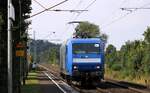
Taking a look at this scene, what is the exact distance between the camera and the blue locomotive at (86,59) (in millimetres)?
38625

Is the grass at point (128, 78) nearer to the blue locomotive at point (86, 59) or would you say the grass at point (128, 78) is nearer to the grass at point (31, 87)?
the blue locomotive at point (86, 59)

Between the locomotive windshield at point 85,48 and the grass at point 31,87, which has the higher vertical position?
the locomotive windshield at point 85,48

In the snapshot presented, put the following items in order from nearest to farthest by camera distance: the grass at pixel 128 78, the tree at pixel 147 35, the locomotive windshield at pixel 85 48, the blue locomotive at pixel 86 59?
the blue locomotive at pixel 86 59, the locomotive windshield at pixel 85 48, the grass at pixel 128 78, the tree at pixel 147 35

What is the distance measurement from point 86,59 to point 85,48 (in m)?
0.84

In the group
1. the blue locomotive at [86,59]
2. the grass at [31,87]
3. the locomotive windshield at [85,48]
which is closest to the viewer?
the grass at [31,87]

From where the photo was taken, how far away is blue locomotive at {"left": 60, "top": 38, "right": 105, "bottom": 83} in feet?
127

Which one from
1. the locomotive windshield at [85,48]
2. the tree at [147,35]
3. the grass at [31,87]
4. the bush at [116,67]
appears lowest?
the grass at [31,87]

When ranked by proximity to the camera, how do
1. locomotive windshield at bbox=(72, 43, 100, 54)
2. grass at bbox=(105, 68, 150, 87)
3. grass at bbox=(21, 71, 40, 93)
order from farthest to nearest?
grass at bbox=(105, 68, 150, 87)
locomotive windshield at bbox=(72, 43, 100, 54)
grass at bbox=(21, 71, 40, 93)

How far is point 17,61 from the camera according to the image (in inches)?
1261

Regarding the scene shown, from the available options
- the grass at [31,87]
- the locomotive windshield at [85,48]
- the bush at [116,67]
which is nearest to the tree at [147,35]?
the bush at [116,67]

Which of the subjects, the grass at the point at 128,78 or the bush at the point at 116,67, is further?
the bush at the point at 116,67

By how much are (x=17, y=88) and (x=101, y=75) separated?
1122 centimetres

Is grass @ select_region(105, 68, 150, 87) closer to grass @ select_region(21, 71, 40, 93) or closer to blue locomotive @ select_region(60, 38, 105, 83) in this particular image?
blue locomotive @ select_region(60, 38, 105, 83)

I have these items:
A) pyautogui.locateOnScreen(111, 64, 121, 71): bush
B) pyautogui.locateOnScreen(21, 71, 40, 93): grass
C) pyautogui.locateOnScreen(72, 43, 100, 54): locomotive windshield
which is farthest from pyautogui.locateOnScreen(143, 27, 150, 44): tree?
pyautogui.locateOnScreen(72, 43, 100, 54): locomotive windshield
